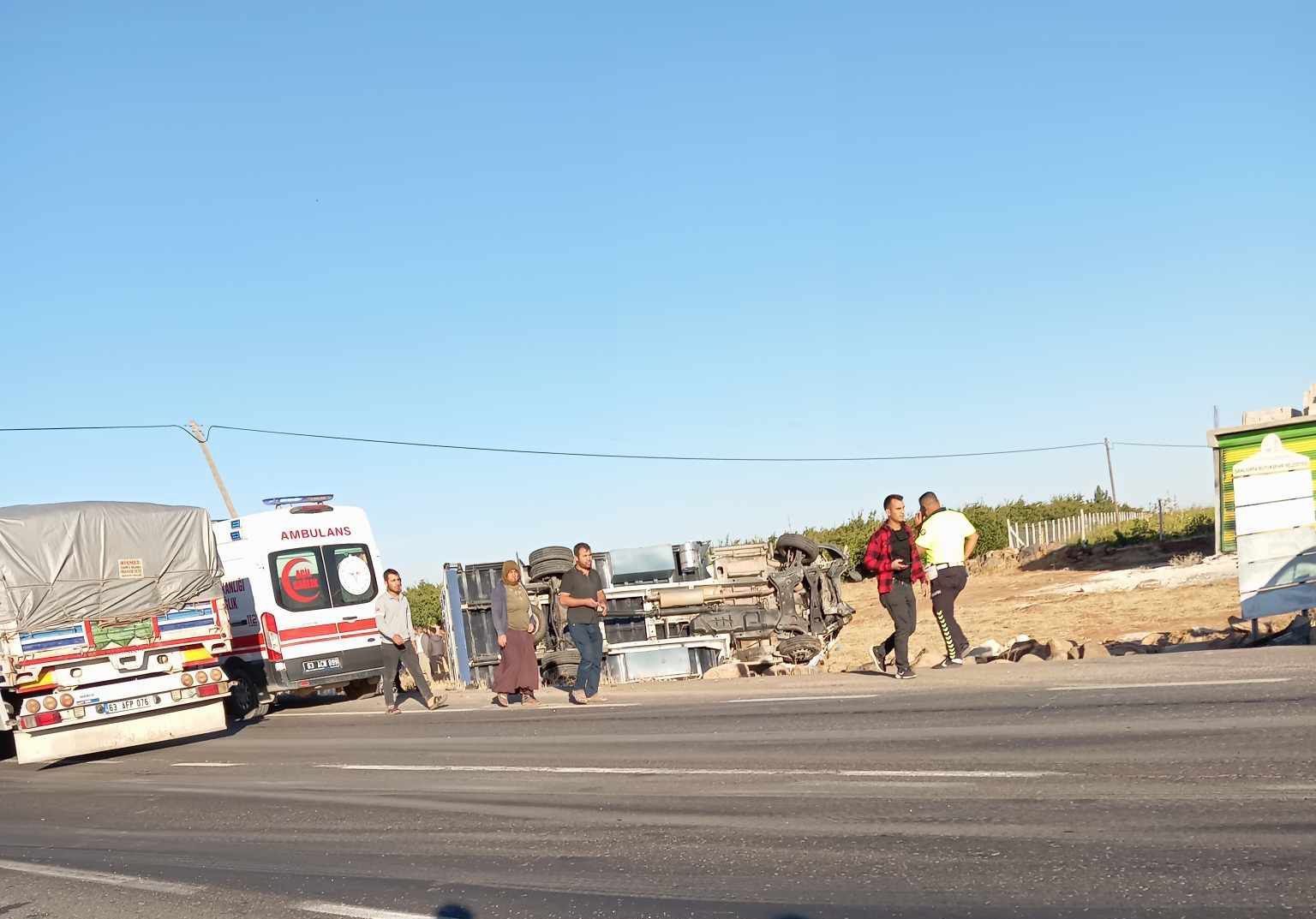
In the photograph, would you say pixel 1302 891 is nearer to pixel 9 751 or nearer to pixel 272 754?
pixel 272 754

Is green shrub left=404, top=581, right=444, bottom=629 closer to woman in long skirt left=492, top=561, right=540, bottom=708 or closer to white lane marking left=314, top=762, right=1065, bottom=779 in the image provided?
woman in long skirt left=492, top=561, right=540, bottom=708

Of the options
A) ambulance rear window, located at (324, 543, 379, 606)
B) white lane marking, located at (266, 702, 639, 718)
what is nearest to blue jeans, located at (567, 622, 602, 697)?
white lane marking, located at (266, 702, 639, 718)

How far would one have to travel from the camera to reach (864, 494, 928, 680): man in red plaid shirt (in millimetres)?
14258

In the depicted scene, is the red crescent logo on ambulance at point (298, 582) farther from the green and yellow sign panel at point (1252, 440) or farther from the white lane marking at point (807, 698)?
the green and yellow sign panel at point (1252, 440)

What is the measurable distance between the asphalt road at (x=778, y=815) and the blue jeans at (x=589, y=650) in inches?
94.4

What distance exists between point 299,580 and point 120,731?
439 centimetres

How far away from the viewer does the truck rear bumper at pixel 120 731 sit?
594 inches

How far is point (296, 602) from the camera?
19.7 m

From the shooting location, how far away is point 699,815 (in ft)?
25.7

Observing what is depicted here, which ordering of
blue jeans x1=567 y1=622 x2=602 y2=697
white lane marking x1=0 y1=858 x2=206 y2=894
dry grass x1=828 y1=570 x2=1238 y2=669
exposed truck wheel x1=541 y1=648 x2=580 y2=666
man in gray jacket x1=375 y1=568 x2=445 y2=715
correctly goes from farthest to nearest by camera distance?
dry grass x1=828 y1=570 x2=1238 y2=669, exposed truck wheel x1=541 y1=648 x2=580 y2=666, man in gray jacket x1=375 y1=568 x2=445 y2=715, blue jeans x1=567 y1=622 x2=602 y2=697, white lane marking x1=0 y1=858 x2=206 y2=894

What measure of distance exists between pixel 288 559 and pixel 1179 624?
15.2 meters

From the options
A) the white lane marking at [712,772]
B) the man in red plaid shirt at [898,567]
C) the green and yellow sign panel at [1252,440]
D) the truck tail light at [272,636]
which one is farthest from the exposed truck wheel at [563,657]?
the green and yellow sign panel at [1252,440]

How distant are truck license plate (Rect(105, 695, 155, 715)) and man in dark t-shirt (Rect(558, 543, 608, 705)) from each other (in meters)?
5.12

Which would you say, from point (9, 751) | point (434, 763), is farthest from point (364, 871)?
point (9, 751)
